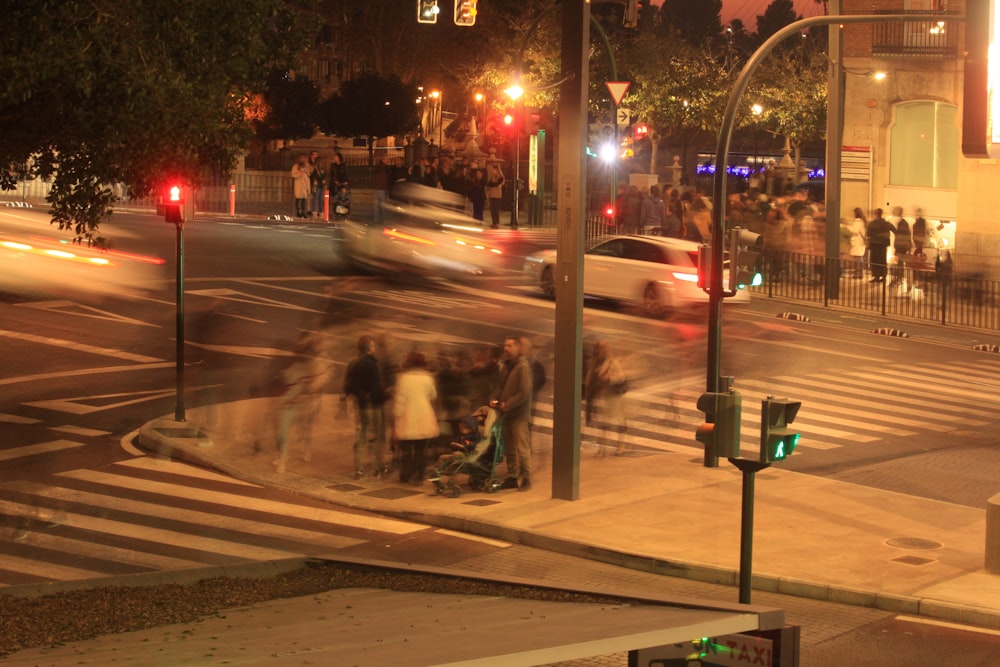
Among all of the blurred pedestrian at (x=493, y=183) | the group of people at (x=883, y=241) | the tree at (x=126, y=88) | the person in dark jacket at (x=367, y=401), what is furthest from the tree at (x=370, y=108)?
the tree at (x=126, y=88)

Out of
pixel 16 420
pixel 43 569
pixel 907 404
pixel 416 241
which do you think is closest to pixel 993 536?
pixel 43 569

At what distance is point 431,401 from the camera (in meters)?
14.4

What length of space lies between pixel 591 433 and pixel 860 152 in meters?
21.5

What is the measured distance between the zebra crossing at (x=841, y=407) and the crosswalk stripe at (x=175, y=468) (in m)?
4.59

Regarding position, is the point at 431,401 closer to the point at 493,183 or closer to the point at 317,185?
the point at 493,183

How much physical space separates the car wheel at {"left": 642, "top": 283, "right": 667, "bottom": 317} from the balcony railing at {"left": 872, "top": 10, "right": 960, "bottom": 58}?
14.1 meters

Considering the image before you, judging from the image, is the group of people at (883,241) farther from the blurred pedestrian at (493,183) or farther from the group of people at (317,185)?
the group of people at (317,185)

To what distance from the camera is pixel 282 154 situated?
63844mm

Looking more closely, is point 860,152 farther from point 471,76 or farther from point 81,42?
point 81,42

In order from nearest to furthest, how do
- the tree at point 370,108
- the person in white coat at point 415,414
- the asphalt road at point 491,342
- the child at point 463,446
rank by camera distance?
the person in white coat at point 415,414
the child at point 463,446
the asphalt road at point 491,342
the tree at point 370,108

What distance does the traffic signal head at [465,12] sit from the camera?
715 inches

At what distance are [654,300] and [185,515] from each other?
47.4ft

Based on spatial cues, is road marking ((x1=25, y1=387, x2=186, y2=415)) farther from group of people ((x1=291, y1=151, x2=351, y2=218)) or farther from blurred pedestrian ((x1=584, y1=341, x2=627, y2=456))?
group of people ((x1=291, y1=151, x2=351, y2=218))

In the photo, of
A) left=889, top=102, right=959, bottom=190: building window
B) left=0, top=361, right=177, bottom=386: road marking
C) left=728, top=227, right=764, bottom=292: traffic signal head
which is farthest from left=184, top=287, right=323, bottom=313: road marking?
left=889, top=102, right=959, bottom=190: building window
